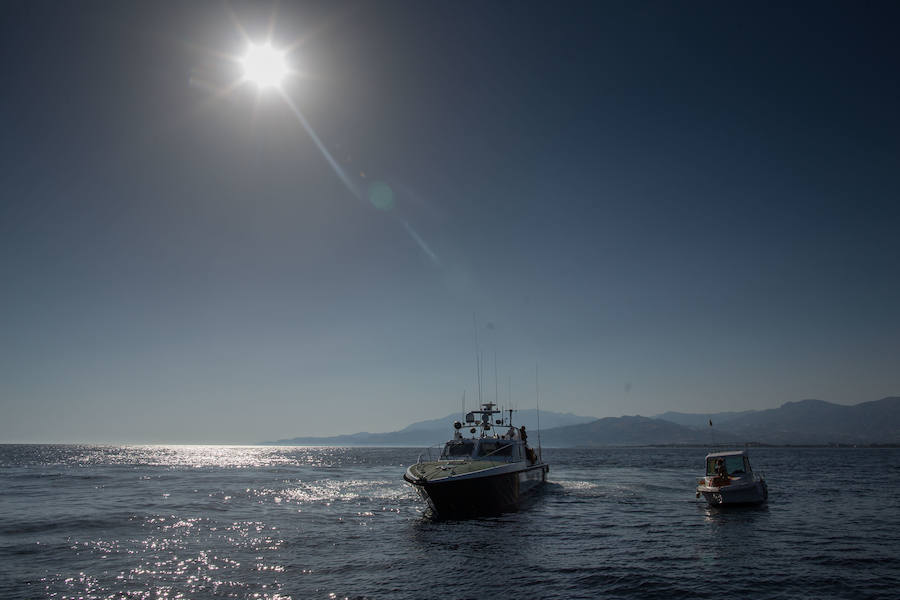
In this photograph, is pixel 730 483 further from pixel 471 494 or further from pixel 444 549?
pixel 444 549

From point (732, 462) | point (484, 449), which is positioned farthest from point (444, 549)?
point (732, 462)

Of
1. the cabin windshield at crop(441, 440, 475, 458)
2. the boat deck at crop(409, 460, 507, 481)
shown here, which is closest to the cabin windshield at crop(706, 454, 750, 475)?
the boat deck at crop(409, 460, 507, 481)

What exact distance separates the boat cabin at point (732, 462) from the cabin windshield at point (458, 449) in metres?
14.5

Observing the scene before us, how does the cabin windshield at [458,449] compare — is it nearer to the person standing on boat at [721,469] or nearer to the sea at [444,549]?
the sea at [444,549]

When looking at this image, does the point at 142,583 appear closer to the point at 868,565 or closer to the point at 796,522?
the point at 868,565

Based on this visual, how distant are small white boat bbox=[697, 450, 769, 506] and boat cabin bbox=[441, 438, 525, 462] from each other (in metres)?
11.3

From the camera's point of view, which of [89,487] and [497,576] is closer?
[497,576]

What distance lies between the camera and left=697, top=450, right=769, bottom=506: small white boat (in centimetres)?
2802

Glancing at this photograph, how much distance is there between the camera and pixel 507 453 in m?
32.3

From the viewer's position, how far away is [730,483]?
2822cm

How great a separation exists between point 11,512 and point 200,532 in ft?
48.2

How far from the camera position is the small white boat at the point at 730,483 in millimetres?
28016

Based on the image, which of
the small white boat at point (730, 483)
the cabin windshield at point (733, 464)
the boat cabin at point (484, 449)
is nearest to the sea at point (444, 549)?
the small white boat at point (730, 483)

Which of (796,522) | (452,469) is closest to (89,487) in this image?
(452,469)
